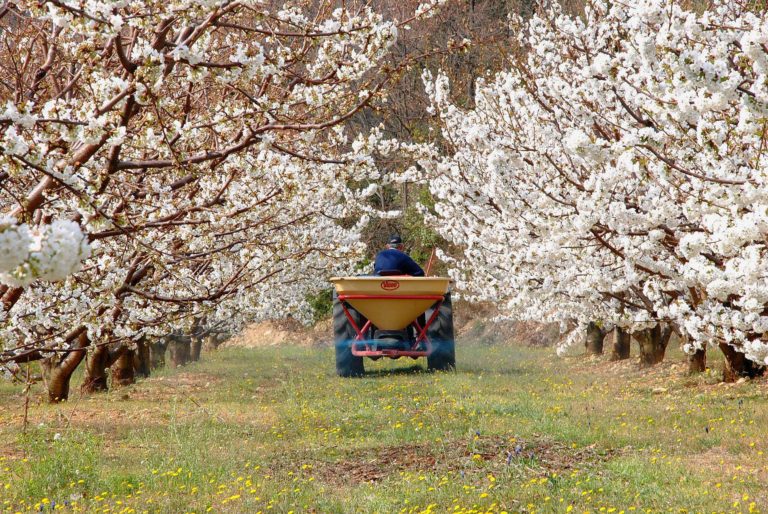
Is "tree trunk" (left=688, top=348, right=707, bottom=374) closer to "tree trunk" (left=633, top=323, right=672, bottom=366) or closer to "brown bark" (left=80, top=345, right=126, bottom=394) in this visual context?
"tree trunk" (left=633, top=323, right=672, bottom=366)

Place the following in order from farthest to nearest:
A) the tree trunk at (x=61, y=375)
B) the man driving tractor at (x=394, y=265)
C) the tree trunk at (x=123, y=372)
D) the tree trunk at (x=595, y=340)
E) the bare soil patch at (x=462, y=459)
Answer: the tree trunk at (x=595, y=340) → the man driving tractor at (x=394, y=265) → the tree trunk at (x=123, y=372) → the tree trunk at (x=61, y=375) → the bare soil patch at (x=462, y=459)

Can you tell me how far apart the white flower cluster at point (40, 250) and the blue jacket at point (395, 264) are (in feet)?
39.4

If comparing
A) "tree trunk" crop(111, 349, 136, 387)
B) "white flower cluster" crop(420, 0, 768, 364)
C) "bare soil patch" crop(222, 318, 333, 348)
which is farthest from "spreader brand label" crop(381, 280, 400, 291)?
"bare soil patch" crop(222, 318, 333, 348)

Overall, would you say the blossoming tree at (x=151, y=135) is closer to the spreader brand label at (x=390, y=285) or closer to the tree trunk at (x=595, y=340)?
the spreader brand label at (x=390, y=285)

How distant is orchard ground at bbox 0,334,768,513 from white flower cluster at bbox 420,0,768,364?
107 cm

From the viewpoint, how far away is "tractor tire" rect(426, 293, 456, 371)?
14.3 m

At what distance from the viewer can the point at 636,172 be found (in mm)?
5688

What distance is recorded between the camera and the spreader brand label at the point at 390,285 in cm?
1331

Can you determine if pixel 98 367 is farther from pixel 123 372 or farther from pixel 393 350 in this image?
pixel 393 350

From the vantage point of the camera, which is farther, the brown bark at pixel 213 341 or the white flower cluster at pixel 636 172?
the brown bark at pixel 213 341

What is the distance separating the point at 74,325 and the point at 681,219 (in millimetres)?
5346

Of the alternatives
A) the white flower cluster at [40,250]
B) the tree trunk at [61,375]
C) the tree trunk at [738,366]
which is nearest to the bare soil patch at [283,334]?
the tree trunk at [61,375]

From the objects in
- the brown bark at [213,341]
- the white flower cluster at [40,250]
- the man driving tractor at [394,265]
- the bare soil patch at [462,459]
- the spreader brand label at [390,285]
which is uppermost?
the man driving tractor at [394,265]

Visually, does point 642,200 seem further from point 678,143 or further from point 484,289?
point 484,289
